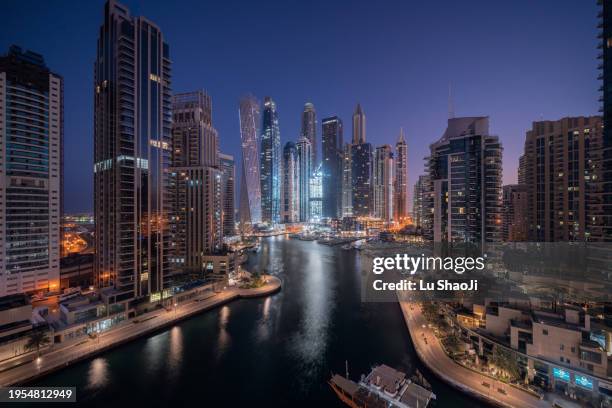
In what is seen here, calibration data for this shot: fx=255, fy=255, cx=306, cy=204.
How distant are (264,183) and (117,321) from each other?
104 meters

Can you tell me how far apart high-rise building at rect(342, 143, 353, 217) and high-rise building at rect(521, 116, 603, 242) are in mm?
77454

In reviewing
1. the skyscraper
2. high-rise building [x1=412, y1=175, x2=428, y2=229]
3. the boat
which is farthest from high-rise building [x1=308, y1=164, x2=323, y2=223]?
the boat

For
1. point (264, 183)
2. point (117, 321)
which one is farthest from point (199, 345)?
point (264, 183)

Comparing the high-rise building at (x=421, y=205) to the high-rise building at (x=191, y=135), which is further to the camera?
the high-rise building at (x=421, y=205)

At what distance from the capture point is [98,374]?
14938 mm

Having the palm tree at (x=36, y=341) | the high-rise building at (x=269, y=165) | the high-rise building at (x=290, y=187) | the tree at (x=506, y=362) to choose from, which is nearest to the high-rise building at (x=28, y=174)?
the palm tree at (x=36, y=341)

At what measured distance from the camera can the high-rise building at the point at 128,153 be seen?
2169cm

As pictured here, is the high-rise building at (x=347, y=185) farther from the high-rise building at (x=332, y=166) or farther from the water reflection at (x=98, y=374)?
the water reflection at (x=98, y=374)

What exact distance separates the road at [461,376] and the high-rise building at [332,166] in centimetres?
9881

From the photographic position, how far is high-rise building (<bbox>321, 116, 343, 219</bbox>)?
123 meters

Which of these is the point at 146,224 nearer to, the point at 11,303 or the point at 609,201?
the point at 11,303

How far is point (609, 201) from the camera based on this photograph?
19094mm

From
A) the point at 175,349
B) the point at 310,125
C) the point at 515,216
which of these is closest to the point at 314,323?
the point at 175,349

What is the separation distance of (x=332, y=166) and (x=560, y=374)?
127m
